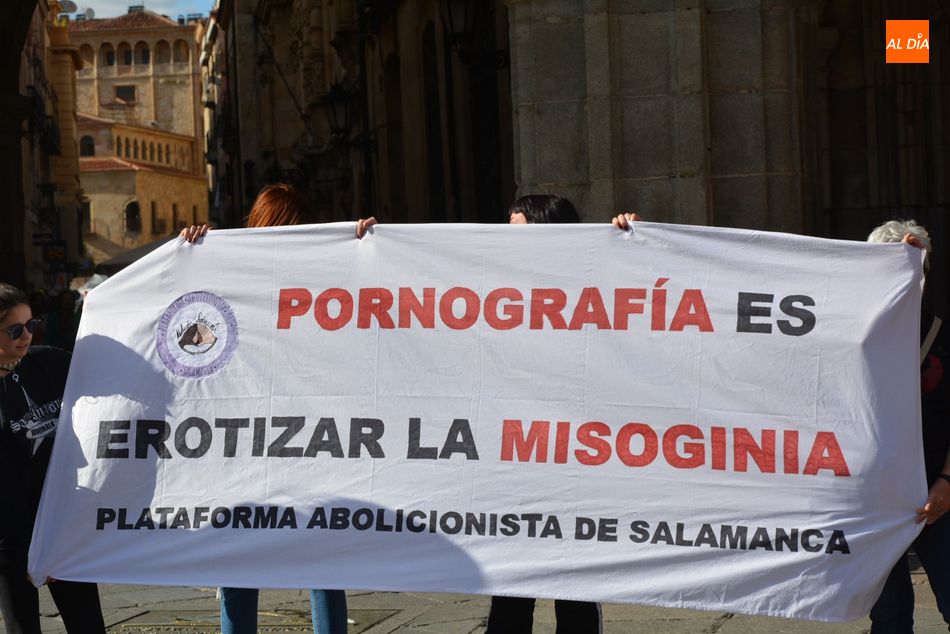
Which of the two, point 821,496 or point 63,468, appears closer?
point 821,496

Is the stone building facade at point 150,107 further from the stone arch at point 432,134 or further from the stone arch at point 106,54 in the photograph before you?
the stone arch at point 432,134

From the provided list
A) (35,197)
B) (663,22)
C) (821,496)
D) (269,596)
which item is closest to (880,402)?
(821,496)

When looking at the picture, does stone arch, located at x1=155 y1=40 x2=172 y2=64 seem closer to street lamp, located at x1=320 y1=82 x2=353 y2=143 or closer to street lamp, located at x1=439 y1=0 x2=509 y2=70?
street lamp, located at x1=320 y1=82 x2=353 y2=143

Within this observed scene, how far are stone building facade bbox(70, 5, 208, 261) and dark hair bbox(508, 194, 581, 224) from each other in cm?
10618

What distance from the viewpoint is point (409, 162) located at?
64.9 ft

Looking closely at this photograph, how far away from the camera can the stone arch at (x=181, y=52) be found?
11988 cm

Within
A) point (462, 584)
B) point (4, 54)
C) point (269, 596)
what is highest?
point (4, 54)

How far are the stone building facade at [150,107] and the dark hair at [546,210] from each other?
10618 cm

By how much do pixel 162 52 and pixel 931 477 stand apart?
4725 inches

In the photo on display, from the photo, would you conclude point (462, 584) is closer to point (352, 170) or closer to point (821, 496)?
point (821, 496)

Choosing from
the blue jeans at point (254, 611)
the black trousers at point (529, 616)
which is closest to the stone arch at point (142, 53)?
the blue jeans at point (254, 611)

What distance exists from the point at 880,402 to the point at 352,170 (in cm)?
2122

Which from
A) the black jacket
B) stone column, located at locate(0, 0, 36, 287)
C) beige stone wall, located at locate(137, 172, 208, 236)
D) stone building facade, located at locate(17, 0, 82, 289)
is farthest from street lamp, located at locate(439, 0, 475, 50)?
beige stone wall, located at locate(137, 172, 208, 236)

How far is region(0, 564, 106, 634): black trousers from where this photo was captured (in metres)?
5.10
